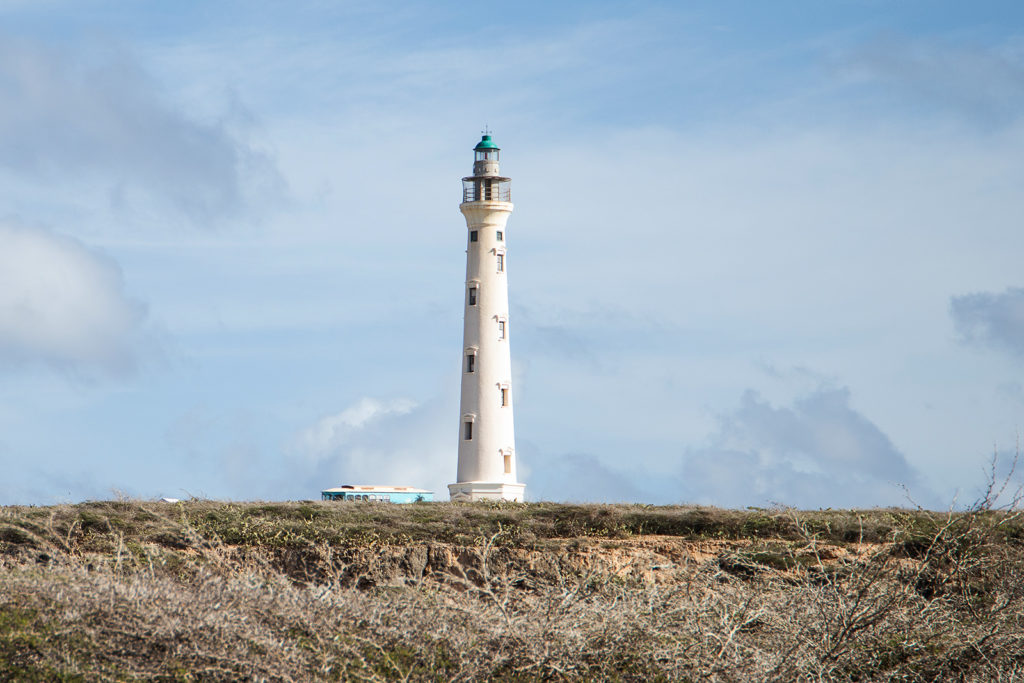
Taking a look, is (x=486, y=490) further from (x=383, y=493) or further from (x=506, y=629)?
(x=506, y=629)

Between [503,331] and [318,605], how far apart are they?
91.5 ft

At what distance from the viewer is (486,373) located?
3819 cm

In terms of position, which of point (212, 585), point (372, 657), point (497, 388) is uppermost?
point (497, 388)

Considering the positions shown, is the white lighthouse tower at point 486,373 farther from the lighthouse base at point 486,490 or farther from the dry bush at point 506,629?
the dry bush at point 506,629

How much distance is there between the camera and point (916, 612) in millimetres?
12047

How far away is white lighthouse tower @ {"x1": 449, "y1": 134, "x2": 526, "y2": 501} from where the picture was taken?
124ft

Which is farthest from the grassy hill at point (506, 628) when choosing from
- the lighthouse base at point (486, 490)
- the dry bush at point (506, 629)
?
the lighthouse base at point (486, 490)

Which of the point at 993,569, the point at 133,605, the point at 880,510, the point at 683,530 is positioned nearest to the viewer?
the point at 133,605

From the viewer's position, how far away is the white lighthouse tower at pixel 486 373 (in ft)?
124

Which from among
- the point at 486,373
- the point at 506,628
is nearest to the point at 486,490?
the point at 486,373

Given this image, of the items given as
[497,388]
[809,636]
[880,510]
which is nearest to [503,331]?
[497,388]

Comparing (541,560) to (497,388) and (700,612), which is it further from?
(497,388)

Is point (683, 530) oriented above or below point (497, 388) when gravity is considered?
below

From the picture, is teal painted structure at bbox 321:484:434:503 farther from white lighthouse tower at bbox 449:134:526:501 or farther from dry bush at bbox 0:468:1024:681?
dry bush at bbox 0:468:1024:681
